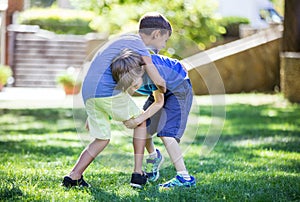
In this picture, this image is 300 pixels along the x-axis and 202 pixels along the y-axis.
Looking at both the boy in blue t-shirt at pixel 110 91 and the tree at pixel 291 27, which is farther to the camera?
the tree at pixel 291 27

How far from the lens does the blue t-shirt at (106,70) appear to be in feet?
14.6

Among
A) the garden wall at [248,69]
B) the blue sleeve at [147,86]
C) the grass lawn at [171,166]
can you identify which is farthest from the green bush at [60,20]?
the blue sleeve at [147,86]

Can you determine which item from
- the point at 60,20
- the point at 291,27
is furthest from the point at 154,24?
the point at 60,20

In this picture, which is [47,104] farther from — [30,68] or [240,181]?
[240,181]

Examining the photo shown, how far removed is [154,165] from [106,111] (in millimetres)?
725

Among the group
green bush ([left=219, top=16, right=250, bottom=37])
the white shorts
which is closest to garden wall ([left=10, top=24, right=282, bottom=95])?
green bush ([left=219, top=16, right=250, bottom=37])

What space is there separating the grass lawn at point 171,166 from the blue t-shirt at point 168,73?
53cm

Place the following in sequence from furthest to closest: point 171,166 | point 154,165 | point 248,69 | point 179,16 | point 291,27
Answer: point 179,16 → point 248,69 → point 291,27 → point 171,166 → point 154,165

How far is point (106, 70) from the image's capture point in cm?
448

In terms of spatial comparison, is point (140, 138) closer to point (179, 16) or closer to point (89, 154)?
point (89, 154)

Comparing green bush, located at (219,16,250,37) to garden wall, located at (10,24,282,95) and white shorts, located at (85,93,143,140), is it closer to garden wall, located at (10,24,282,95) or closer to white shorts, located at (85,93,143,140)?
garden wall, located at (10,24,282,95)

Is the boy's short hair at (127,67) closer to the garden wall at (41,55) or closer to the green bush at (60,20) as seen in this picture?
the garden wall at (41,55)

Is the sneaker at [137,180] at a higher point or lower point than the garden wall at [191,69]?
higher

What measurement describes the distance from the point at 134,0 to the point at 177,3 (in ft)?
12.2
